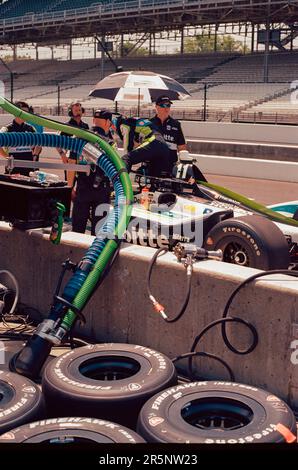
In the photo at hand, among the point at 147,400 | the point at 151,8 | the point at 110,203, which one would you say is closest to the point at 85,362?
the point at 147,400

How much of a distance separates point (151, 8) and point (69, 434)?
Answer: 40.1m

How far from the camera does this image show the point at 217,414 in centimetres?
338

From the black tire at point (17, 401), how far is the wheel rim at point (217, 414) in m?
0.84

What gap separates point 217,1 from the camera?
117ft

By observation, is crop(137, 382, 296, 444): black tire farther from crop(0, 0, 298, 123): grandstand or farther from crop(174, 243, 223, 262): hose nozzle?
crop(0, 0, 298, 123): grandstand

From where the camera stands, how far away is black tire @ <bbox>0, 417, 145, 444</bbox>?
9.34 feet

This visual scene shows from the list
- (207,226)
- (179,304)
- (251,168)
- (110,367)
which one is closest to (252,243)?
(207,226)

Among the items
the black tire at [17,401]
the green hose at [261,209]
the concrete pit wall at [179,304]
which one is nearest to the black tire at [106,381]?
the black tire at [17,401]

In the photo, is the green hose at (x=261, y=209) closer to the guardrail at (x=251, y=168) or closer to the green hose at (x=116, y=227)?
the green hose at (x=116, y=227)

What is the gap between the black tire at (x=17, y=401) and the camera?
10.4 ft

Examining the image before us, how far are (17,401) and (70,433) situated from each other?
56cm

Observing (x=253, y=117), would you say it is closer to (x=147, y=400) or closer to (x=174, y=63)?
(x=174, y=63)

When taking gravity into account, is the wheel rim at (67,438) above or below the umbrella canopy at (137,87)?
below

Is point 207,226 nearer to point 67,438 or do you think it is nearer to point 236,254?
point 236,254
